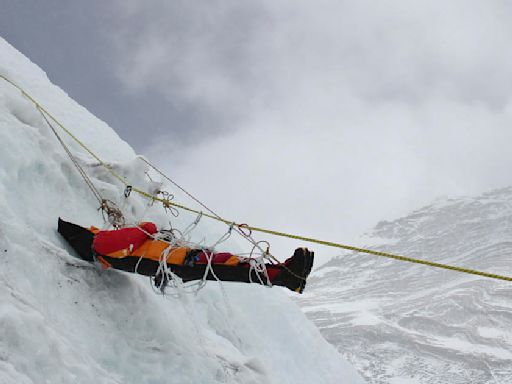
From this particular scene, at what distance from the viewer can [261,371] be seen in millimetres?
7211

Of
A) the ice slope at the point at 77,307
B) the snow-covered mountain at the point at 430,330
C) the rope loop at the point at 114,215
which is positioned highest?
the snow-covered mountain at the point at 430,330

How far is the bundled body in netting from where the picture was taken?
5355 mm

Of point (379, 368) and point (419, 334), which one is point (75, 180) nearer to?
point (379, 368)

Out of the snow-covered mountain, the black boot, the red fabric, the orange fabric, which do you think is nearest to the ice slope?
the red fabric

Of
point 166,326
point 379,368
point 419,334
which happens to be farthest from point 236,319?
point 419,334

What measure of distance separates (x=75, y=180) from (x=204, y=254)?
3034mm

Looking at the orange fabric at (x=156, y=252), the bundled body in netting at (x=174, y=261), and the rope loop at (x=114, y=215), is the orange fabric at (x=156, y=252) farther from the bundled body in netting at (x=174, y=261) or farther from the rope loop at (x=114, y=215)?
the rope loop at (x=114, y=215)

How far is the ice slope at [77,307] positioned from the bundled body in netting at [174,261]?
0.43 m

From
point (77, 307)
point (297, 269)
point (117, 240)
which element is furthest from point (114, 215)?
point (297, 269)

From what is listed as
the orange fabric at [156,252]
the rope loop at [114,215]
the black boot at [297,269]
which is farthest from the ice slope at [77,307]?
the black boot at [297,269]

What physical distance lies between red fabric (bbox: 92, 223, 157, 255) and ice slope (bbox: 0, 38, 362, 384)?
1.32 ft

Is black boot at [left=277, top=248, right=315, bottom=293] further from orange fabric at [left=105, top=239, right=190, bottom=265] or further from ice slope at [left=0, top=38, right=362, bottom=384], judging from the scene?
ice slope at [left=0, top=38, right=362, bottom=384]

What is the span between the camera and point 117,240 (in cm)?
546

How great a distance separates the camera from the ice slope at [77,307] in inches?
163
